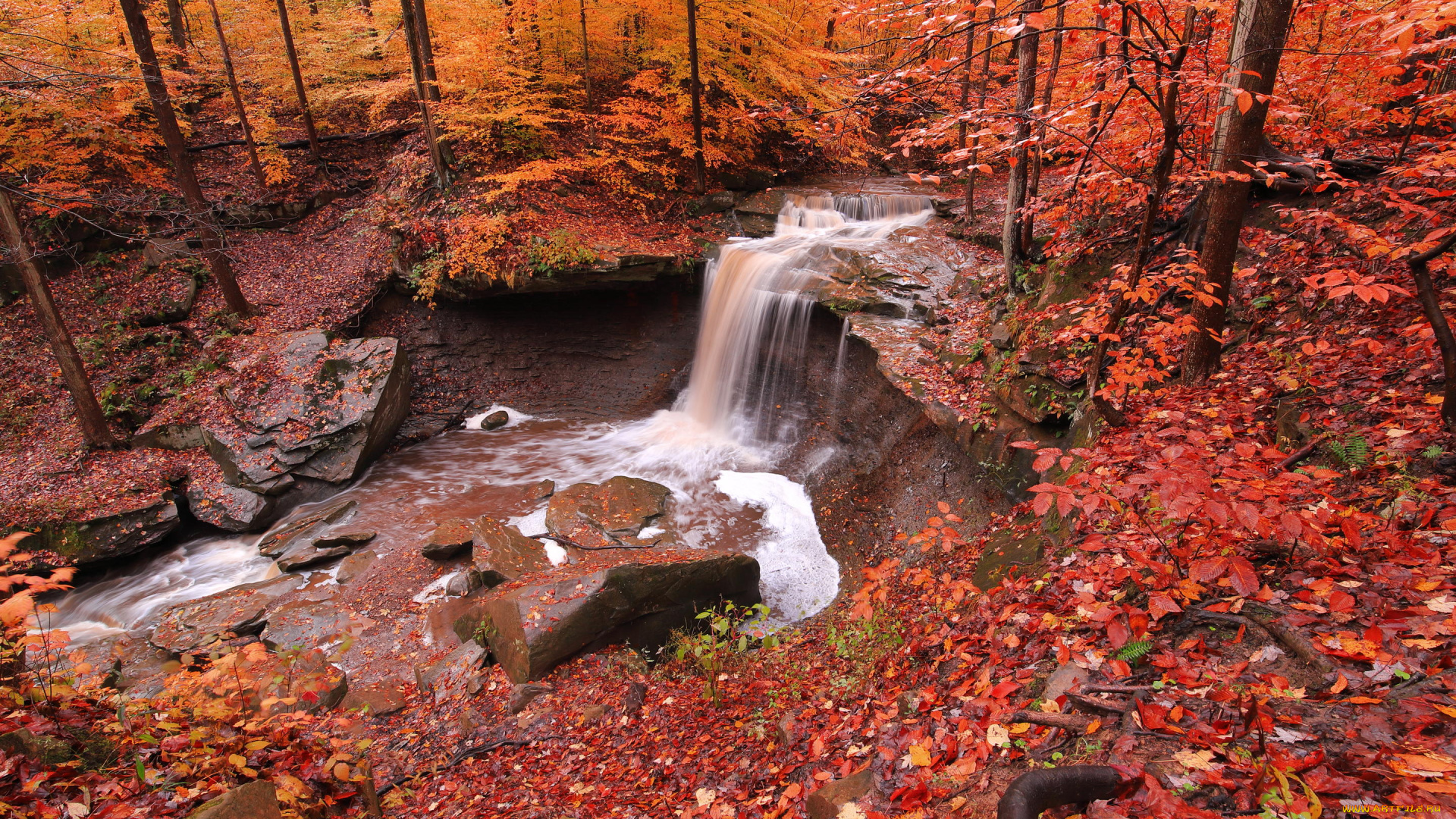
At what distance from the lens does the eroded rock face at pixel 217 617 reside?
7.01 m

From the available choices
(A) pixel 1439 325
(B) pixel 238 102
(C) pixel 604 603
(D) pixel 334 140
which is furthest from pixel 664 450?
(D) pixel 334 140

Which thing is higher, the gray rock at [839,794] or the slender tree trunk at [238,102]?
the slender tree trunk at [238,102]

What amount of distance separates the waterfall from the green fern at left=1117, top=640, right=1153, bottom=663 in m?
8.46

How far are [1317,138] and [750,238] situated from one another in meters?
9.50

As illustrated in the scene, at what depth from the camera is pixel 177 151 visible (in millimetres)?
10336

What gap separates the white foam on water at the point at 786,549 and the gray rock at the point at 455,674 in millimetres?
3425

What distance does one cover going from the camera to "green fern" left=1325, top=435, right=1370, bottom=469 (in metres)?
3.24

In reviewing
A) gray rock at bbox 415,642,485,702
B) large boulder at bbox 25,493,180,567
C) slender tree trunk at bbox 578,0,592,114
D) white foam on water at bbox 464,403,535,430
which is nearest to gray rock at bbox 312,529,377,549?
large boulder at bbox 25,493,180,567

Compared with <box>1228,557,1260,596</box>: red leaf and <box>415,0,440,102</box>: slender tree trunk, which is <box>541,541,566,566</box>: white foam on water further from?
<box>415,0,440,102</box>: slender tree trunk

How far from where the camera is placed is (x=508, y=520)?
30.1 ft

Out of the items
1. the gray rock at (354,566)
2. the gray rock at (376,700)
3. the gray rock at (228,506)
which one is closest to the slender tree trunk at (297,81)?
the gray rock at (228,506)

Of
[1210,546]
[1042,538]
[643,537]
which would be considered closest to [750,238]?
[643,537]

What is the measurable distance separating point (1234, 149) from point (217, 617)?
1132cm

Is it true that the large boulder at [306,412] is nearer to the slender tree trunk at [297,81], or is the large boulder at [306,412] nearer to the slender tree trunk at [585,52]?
the slender tree trunk at [585,52]
